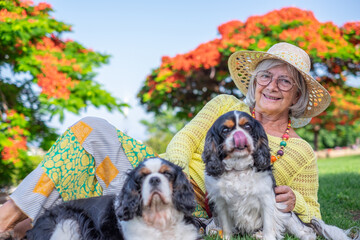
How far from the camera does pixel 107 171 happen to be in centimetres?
299

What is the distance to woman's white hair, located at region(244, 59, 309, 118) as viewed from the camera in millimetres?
3426

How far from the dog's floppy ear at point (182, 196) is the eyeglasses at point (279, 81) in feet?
4.85

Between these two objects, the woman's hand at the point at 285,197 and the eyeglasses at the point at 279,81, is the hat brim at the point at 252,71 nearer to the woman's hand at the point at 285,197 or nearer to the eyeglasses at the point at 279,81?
the eyeglasses at the point at 279,81

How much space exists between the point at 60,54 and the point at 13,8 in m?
1.35

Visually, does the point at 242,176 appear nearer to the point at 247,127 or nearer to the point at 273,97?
the point at 247,127

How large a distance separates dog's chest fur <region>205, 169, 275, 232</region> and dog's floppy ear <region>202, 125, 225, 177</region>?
0.19ft

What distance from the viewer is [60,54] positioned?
8.21 metres

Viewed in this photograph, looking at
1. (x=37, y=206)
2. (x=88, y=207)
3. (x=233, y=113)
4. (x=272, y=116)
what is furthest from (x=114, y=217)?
(x=272, y=116)

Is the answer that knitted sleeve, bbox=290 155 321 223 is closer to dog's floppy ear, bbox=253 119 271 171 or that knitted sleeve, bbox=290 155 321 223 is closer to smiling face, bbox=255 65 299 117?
smiling face, bbox=255 65 299 117

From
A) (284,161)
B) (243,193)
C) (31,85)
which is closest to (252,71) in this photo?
(284,161)

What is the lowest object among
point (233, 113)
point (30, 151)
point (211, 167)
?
point (30, 151)

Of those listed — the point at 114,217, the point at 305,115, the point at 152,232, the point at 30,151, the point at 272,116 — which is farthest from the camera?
the point at 30,151

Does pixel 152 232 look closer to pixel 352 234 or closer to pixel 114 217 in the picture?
pixel 114 217

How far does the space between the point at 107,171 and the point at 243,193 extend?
1.14m
